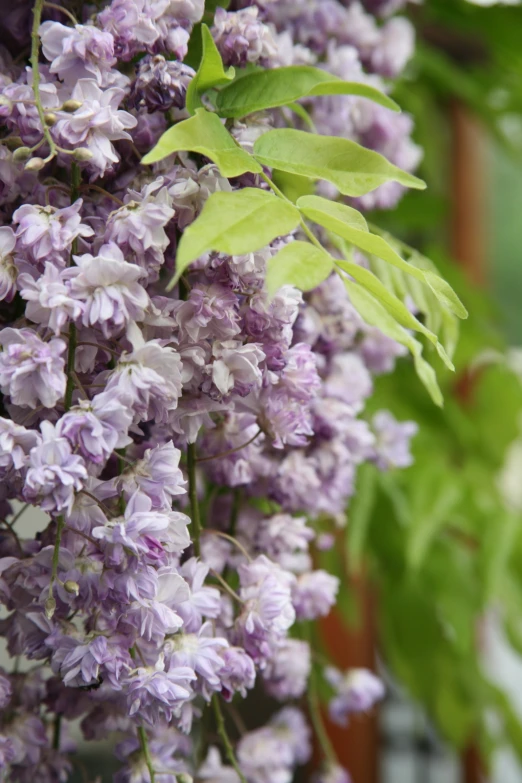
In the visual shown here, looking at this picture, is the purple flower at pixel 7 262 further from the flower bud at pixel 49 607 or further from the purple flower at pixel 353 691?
the purple flower at pixel 353 691

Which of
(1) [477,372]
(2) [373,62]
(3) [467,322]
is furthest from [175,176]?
(1) [477,372]

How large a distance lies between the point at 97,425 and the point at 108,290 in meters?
0.05

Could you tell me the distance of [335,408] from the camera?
0.43 metres

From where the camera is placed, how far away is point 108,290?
29 cm

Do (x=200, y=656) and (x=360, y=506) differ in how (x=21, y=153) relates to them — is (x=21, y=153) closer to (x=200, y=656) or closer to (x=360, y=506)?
(x=200, y=656)

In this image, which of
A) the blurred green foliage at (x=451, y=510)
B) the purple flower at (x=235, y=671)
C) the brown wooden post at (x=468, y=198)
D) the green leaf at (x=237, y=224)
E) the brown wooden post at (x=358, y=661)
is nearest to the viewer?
the green leaf at (x=237, y=224)

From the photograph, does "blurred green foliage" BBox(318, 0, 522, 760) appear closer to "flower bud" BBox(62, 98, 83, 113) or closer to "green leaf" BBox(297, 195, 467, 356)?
"green leaf" BBox(297, 195, 467, 356)

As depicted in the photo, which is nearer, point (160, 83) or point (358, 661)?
point (160, 83)

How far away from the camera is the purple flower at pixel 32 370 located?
28cm

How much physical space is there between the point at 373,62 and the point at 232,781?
17.4 inches

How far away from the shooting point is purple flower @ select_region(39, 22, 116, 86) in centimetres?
32

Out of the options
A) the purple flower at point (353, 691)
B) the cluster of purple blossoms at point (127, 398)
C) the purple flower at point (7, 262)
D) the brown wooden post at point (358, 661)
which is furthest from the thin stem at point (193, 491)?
the brown wooden post at point (358, 661)

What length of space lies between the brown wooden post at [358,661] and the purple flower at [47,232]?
29.1 inches

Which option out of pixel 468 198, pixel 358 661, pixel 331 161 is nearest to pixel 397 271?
pixel 331 161
